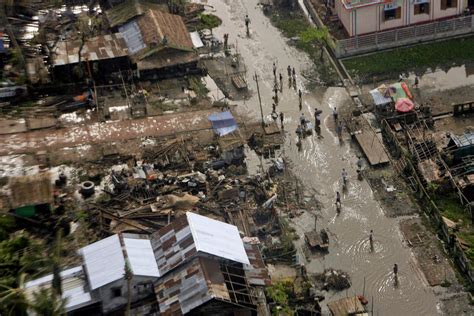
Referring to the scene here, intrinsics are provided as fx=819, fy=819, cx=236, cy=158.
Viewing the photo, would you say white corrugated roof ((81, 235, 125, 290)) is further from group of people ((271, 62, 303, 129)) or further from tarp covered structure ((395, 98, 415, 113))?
tarp covered structure ((395, 98, 415, 113))

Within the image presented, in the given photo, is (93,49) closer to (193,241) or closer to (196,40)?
(196,40)

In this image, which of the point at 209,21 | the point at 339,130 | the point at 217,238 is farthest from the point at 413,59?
the point at 217,238

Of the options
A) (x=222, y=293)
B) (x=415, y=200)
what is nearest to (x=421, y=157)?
(x=415, y=200)

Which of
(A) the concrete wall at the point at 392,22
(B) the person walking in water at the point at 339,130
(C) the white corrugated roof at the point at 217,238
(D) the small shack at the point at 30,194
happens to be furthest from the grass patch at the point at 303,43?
(D) the small shack at the point at 30,194

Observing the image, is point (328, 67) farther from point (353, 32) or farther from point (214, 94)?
A: point (214, 94)

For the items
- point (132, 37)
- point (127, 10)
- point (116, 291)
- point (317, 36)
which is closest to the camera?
point (116, 291)

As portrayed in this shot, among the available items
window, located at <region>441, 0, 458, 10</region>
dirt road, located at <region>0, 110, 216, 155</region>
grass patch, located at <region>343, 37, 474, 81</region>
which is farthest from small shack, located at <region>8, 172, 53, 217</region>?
window, located at <region>441, 0, 458, 10</region>

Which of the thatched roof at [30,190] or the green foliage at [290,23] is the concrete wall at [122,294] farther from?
the green foliage at [290,23]
